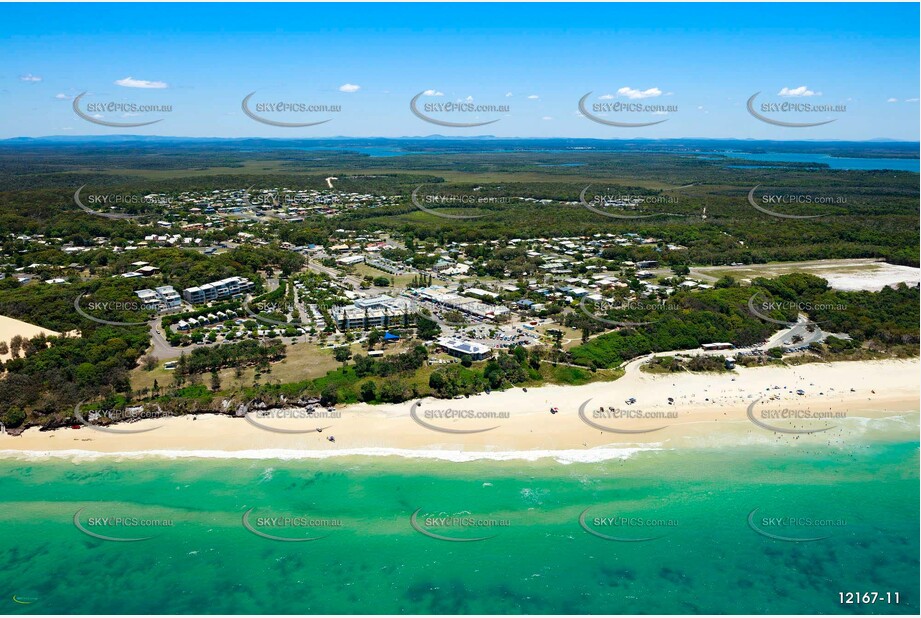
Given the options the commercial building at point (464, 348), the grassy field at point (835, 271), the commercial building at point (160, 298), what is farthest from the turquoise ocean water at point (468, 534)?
the grassy field at point (835, 271)

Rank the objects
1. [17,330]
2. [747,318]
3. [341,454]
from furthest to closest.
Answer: [747,318]
[17,330]
[341,454]

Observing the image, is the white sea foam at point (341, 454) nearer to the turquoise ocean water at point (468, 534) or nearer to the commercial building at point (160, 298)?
the turquoise ocean water at point (468, 534)

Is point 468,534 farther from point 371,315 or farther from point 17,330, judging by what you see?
point 17,330

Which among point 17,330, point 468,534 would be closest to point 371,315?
point 468,534

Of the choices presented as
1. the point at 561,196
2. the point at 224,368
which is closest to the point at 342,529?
the point at 224,368

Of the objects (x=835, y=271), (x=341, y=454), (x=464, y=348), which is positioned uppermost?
(x=835, y=271)

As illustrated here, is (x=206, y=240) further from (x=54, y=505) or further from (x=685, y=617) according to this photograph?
(x=685, y=617)

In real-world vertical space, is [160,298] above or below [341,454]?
above
